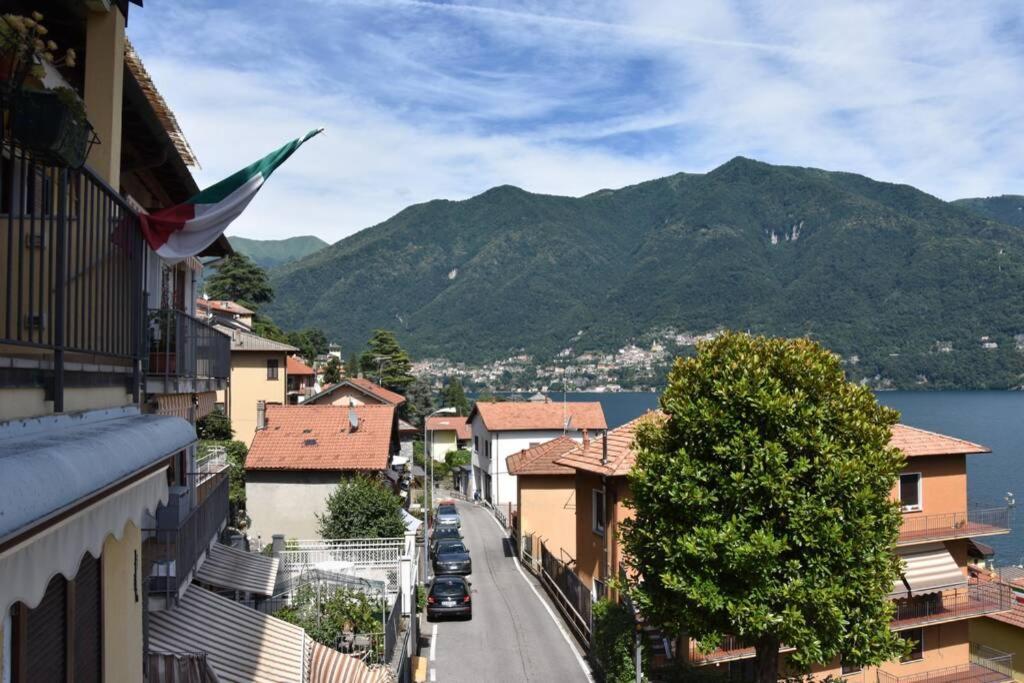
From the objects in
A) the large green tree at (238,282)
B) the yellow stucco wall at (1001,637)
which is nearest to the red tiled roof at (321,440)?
the yellow stucco wall at (1001,637)

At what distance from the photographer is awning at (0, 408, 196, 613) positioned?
2.47 m

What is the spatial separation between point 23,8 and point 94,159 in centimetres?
209

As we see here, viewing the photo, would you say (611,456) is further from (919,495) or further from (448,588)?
(919,495)

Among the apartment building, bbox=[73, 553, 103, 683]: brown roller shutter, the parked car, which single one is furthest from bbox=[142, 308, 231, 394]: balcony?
the parked car

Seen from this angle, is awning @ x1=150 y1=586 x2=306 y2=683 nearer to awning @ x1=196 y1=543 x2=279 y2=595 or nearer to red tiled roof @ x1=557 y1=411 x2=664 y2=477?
awning @ x1=196 y1=543 x2=279 y2=595

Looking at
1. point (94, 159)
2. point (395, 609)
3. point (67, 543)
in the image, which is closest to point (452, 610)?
point (395, 609)

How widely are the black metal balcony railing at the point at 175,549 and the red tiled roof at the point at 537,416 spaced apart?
49.8 meters

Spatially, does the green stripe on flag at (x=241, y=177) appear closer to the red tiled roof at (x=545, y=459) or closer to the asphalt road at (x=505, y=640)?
the asphalt road at (x=505, y=640)

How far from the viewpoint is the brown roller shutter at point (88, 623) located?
551 centimetres

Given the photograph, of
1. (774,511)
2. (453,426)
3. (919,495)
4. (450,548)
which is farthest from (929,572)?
(453,426)

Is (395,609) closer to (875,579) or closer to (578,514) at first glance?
(578,514)

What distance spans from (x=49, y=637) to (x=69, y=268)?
2179mm

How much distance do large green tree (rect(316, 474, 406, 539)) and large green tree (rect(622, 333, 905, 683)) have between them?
13642 mm

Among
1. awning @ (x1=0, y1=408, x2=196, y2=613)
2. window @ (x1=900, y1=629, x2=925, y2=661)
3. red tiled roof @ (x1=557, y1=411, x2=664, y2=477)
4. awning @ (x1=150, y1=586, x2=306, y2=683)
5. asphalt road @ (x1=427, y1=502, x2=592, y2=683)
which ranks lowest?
window @ (x1=900, y1=629, x2=925, y2=661)
